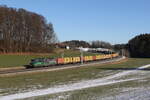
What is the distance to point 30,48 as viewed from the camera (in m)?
126

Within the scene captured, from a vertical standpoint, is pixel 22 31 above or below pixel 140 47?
above

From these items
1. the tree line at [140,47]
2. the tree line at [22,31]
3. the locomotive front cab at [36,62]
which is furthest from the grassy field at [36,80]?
the tree line at [140,47]

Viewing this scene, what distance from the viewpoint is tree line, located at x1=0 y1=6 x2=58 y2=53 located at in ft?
397

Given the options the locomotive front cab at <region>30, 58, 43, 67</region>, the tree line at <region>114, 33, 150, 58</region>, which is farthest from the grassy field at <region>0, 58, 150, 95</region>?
the tree line at <region>114, 33, 150, 58</region>

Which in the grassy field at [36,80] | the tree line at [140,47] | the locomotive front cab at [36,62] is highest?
the tree line at [140,47]

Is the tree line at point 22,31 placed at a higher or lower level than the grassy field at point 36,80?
higher

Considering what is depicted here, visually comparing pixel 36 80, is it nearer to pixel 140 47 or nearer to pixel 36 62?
pixel 36 62

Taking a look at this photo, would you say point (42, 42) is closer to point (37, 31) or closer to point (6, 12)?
point (37, 31)

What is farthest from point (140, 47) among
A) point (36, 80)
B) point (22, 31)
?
point (36, 80)

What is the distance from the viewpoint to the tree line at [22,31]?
397 ft

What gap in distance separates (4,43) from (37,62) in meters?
62.3

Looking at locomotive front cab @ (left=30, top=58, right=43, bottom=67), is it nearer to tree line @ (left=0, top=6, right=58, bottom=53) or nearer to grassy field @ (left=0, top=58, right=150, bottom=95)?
grassy field @ (left=0, top=58, right=150, bottom=95)

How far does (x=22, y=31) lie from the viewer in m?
129

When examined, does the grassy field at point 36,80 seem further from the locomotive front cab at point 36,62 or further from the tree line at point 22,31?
the tree line at point 22,31
